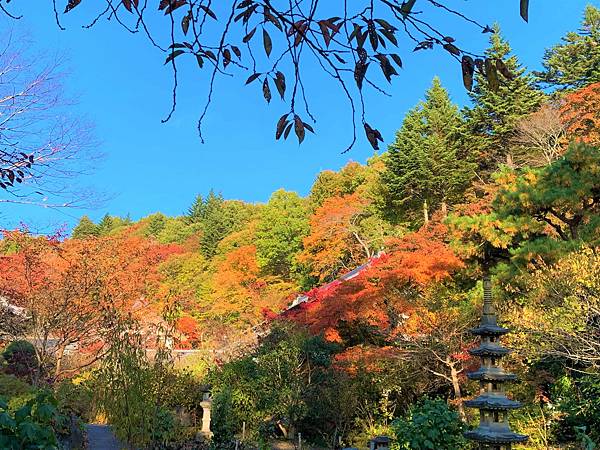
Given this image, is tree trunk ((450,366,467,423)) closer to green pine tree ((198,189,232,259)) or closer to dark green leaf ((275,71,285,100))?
dark green leaf ((275,71,285,100))

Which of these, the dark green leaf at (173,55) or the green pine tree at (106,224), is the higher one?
the green pine tree at (106,224)

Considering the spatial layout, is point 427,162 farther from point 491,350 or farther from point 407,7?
point 407,7

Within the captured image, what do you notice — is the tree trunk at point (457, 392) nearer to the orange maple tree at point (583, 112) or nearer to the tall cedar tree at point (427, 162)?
the tall cedar tree at point (427, 162)

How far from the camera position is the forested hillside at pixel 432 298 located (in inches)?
277

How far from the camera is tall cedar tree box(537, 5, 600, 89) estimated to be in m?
17.1

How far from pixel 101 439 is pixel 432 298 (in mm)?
6135

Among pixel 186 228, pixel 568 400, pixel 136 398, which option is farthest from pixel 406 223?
pixel 186 228

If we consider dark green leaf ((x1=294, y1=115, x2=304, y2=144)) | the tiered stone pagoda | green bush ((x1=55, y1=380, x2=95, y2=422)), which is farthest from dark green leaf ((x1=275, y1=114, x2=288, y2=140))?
green bush ((x1=55, y1=380, x2=95, y2=422))

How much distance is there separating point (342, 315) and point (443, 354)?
7.94 ft

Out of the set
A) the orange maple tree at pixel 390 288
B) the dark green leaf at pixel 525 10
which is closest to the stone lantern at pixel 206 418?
the orange maple tree at pixel 390 288

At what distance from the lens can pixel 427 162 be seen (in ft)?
52.8

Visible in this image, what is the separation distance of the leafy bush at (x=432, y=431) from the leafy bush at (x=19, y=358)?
26.2 ft

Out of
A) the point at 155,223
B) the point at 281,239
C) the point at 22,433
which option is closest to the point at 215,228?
the point at 281,239

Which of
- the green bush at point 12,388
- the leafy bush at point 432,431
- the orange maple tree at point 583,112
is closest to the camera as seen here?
the leafy bush at point 432,431
